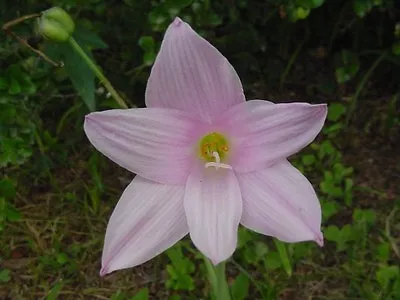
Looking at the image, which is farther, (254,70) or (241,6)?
(254,70)

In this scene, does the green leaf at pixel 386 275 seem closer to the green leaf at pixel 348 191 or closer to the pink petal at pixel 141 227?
the green leaf at pixel 348 191

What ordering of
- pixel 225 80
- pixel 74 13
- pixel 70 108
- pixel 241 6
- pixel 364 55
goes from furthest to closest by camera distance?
pixel 364 55 → pixel 70 108 → pixel 241 6 → pixel 74 13 → pixel 225 80

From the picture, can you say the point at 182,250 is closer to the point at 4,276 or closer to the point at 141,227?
the point at 4,276

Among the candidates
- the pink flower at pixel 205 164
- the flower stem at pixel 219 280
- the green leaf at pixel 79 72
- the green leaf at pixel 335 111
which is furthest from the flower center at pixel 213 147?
the green leaf at pixel 335 111

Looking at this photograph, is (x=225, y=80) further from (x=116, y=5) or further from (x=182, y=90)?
(x=116, y=5)

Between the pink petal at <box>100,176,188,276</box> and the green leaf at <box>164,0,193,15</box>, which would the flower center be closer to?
the pink petal at <box>100,176,188,276</box>

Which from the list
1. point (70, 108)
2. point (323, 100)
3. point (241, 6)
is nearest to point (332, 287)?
point (323, 100)
